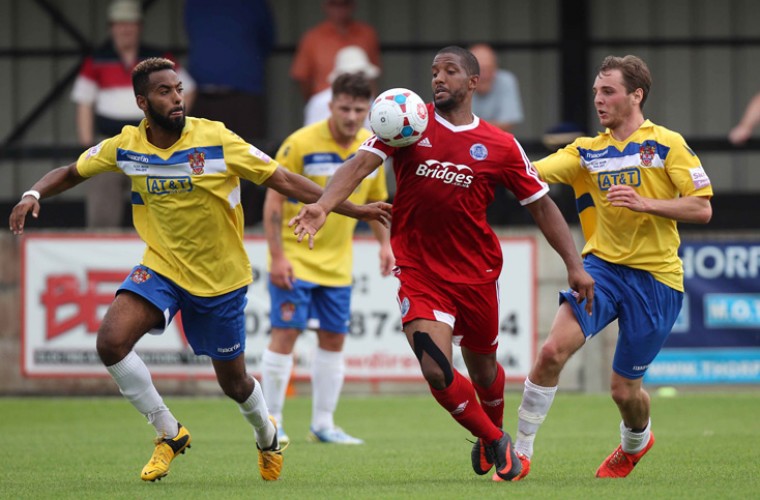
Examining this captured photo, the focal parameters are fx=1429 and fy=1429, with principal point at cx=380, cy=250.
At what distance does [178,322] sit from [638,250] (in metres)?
6.49

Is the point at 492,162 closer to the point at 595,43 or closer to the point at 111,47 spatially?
the point at 111,47

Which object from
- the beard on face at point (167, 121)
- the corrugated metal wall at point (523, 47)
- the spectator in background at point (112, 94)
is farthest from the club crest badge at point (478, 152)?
the corrugated metal wall at point (523, 47)

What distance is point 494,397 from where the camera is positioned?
26.8 ft

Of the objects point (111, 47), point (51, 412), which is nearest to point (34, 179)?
point (111, 47)

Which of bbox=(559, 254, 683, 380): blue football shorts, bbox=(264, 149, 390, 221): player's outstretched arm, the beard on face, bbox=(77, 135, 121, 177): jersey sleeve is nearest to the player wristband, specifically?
bbox=(77, 135, 121, 177): jersey sleeve

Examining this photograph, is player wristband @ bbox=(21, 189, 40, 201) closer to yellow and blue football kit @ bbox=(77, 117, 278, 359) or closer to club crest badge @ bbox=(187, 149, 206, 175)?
yellow and blue football kit @ bbox=(77, 117, 278, 359)

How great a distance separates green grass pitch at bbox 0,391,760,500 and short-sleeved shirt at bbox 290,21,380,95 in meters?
3.54

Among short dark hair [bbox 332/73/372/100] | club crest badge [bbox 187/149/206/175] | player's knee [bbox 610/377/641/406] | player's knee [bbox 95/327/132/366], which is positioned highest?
short dark hair [bbox 332/73/372/100]

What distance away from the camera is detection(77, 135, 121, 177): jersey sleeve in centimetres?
790

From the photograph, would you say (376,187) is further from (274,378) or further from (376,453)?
(376,453)

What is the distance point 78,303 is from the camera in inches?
540

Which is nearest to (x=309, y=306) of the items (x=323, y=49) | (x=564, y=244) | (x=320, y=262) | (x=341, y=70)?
(x=320, y=262)

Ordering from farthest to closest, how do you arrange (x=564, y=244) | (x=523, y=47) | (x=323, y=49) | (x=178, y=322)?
(x=523, y=47) → (x=323, y=49) → (x=178, y=322) → (x=564, y=244)

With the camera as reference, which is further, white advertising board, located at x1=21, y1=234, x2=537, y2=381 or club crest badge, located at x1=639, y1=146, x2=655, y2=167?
white advertising board, located at x1=21, y1=234, x2=537, y2=381
